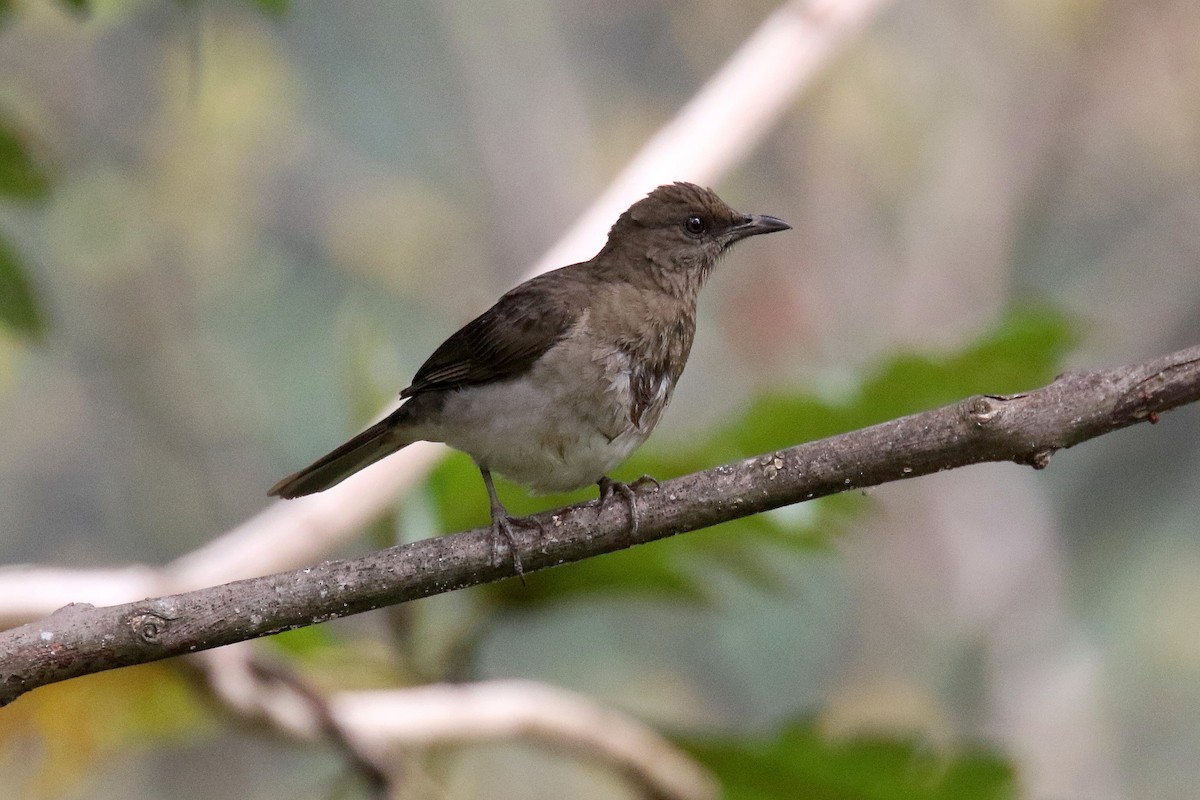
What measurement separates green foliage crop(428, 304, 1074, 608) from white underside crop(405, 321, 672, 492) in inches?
15.0

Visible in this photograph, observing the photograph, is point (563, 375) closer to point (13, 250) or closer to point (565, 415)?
point (565, 415)

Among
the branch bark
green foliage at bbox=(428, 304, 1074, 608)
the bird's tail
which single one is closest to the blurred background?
green foliage at bbox=(428, 304, 1074, 608)

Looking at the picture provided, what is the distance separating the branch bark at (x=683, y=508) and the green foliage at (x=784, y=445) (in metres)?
1.20

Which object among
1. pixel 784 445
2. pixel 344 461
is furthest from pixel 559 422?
pixel 784 445

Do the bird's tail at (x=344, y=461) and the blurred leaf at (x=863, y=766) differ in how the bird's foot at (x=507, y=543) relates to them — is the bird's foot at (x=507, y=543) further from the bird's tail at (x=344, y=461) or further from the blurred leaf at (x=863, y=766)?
the blurred leaf at (x=863, y=766)

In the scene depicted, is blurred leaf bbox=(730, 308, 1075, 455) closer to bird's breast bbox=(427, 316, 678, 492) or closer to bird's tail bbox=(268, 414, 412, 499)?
bird's breast bbox=(427, 316, 678, 492)

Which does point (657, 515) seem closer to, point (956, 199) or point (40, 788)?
point (40, 788)

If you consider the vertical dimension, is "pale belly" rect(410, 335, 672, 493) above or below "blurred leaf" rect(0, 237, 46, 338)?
above

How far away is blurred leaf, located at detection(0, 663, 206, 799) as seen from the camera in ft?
12.0

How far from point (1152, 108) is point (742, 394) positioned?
12.5 feet

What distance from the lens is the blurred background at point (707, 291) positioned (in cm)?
920

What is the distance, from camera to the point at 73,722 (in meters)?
3.67

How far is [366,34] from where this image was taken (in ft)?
44.0

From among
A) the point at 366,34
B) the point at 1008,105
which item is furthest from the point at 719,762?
the point at 366,34
